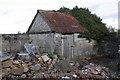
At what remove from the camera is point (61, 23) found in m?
15.2

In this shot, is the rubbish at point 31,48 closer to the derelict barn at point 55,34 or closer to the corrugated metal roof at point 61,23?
the derelict barn at point 55,34

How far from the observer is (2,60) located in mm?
8969

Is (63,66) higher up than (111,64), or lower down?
higher up

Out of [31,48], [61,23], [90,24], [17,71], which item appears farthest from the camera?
[90,24]

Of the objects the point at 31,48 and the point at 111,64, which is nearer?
the point at 111,64

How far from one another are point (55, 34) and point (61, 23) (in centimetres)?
249

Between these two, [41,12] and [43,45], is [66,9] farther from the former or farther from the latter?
[43,45]

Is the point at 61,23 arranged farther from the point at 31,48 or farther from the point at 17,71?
the point at 17,71

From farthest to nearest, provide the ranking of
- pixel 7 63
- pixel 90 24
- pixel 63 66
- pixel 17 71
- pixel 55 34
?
pixel 90 24, pixel 55 34, pixel 63 66, pixel 7 63, pixel 17 71

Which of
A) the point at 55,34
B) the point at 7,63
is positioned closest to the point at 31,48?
the point at 55,34

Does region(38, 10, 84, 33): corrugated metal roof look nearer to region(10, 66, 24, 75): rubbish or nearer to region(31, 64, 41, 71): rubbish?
region(31, 64, 41, 71): rubbish

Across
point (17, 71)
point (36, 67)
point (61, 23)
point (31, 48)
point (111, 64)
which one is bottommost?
point (111, 64)

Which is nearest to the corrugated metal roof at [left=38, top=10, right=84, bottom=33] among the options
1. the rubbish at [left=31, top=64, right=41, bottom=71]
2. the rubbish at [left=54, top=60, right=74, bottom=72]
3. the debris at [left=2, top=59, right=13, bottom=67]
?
the rubbish at [left=54, top=60, right=74, bottom=72]

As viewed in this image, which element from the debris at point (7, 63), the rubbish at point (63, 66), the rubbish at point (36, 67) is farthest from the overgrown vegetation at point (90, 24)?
the debris at point (7, 63)
